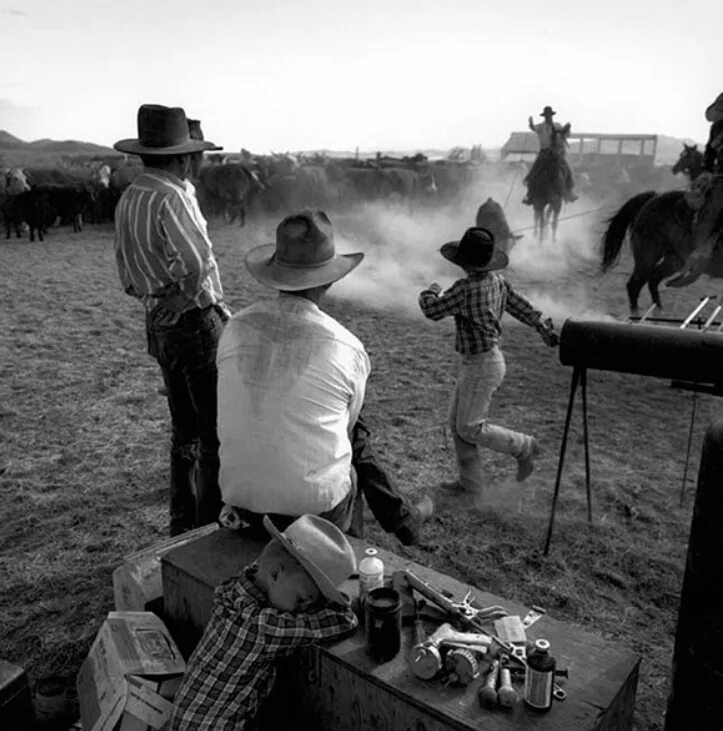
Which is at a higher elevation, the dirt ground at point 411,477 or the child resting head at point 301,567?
the child resting head at point 301,567

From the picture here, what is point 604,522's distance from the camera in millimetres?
4215

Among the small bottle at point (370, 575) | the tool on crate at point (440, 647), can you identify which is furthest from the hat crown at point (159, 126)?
the tool on crate at point (440, 647)

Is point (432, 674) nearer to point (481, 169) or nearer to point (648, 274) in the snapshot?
point (648, 274)

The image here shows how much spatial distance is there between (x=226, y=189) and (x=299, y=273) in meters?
19.1

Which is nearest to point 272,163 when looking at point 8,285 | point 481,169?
point 481,169

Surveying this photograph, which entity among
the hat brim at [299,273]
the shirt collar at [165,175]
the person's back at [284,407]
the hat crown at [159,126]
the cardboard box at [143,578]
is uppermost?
the hat crown at [159,126]

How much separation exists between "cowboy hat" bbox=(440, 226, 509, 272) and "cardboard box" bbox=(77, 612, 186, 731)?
2442 millimetres

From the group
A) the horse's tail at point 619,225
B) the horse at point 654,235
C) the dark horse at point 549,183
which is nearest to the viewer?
the horse at point 654,235

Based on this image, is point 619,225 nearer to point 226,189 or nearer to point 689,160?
point 689,160

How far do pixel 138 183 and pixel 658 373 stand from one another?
257cm

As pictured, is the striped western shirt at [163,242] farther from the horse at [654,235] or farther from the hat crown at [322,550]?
the horse at [654,235]

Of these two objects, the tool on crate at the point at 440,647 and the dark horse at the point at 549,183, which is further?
the dark horse at the point at 549,183

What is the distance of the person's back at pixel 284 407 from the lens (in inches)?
95.0

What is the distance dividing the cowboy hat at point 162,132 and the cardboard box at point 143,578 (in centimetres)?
189
